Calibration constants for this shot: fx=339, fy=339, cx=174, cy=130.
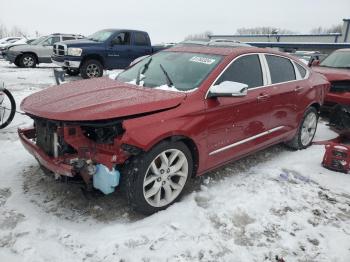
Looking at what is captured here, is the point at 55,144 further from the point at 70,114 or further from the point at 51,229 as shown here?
the point at 51,229

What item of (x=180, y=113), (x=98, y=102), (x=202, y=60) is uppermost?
(x=202, y=60)

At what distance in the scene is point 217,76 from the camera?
3.86 m

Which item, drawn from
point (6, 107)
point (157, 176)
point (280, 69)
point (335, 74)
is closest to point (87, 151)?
point (157, 176)

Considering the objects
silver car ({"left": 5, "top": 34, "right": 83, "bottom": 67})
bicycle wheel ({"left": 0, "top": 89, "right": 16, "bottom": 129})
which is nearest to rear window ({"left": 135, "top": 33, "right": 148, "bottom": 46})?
silver car ({"left": 5, "top": 34, "right": 83, "bottom": 67})

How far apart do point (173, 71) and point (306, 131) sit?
114 inches

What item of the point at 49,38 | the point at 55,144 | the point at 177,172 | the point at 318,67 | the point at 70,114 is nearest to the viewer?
the point at 70,114

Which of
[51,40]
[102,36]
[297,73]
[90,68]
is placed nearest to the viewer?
[297,73]

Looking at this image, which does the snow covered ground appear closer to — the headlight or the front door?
the headlight

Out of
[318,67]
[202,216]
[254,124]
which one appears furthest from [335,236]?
[318,67]

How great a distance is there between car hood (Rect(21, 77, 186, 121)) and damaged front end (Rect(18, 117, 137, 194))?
9cm

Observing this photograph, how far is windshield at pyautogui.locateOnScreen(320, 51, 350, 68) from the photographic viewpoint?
8.23 meters

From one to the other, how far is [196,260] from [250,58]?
2722 millimetres

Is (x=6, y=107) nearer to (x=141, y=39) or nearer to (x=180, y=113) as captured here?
(x=180, y=113)

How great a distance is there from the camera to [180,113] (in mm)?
3438
